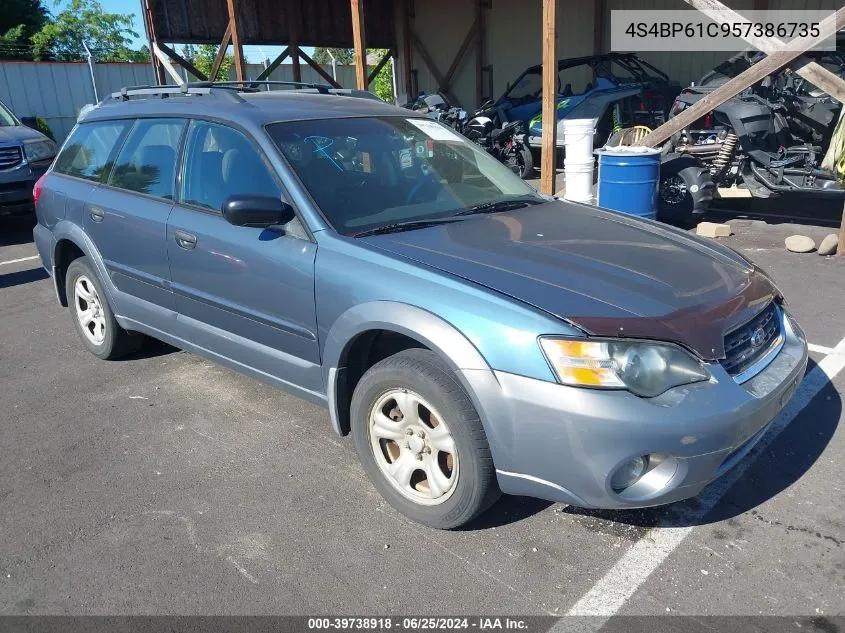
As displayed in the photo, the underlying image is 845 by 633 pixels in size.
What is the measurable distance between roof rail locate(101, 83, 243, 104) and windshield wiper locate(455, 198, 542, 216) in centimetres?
141

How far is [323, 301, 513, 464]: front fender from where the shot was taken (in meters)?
2.57

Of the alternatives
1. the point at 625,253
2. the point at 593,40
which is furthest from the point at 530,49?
the point at 625,253

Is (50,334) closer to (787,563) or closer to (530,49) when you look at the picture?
(787,563)

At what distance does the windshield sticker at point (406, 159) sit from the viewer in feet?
12.2

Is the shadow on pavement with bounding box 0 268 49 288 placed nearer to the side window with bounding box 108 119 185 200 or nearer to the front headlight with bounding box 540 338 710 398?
the side window with bounding box 108 119 185 200

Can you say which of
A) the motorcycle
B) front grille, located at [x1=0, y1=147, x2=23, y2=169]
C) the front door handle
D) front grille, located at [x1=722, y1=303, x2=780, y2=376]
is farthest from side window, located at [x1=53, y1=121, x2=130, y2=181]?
the motorcycle

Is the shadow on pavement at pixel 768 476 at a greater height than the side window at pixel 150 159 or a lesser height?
lesser

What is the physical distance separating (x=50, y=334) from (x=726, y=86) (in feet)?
22.4

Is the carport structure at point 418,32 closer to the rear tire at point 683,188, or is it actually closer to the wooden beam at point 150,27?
the wooden beam at point 150,27

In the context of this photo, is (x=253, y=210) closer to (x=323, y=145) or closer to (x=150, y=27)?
(x=323, y=145)

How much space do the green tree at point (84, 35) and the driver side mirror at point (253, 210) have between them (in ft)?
85.7

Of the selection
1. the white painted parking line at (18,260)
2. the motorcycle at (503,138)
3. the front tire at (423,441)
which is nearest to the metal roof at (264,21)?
the motorcycle at (503,138)

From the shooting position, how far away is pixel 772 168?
8.02 meters

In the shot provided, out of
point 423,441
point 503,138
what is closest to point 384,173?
point 423,441
